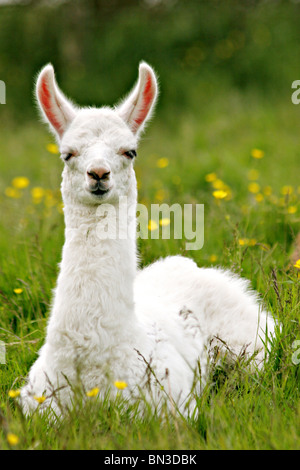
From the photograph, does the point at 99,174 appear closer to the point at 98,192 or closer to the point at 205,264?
the point at 98,192

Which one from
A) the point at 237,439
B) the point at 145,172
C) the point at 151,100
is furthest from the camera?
the point at 145,172

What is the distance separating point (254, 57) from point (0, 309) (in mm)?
10331

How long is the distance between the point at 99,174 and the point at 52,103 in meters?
0.57

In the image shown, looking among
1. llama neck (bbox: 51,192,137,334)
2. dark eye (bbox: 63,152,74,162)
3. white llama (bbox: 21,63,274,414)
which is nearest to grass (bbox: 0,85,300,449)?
white llama (bbox: 21,63,274,414)

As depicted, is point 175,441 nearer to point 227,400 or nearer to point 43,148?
point 227,400

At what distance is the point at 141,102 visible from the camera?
339 centimetres

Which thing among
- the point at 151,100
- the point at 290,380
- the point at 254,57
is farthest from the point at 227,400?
the point at 254,57

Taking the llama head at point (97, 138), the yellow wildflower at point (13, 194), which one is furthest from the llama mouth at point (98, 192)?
the yellow wildflower at point (13, 194)

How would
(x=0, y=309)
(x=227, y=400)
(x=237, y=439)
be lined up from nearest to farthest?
(x=237, y=439), (x=227, y=400), (x=0, y=309)

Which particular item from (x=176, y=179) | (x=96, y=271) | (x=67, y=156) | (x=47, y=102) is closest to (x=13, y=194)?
(x=176, y=179)

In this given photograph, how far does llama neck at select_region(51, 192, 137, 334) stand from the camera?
3041 millimetres

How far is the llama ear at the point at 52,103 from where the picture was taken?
10.8 feet

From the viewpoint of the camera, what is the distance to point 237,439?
2.60m

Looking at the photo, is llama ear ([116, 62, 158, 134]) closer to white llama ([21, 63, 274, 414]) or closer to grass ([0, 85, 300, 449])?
white llama ([21, 63, 274, 414])
